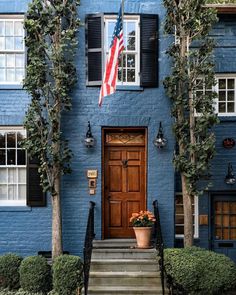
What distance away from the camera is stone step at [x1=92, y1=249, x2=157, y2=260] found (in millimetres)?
11016

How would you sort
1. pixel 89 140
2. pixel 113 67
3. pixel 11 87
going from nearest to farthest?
pixel 113 67
pixel 89 140
pixel 11 87

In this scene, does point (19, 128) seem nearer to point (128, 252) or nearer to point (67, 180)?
point (67, 180)

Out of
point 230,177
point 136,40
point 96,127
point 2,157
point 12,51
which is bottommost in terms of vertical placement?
point 230,177

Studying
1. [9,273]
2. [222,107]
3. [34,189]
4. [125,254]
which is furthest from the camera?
[222,107]

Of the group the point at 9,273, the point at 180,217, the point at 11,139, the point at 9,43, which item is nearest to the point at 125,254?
the point at 180,217

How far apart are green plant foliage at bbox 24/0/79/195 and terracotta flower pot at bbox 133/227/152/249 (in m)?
2.03

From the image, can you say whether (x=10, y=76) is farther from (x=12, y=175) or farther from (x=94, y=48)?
(x=12, y=175)

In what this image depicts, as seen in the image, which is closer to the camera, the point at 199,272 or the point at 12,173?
the point at 199,272

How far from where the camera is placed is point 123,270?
423 inches

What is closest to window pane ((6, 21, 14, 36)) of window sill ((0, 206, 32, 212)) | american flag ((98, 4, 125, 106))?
american flag ((98, 4, 125, 106))

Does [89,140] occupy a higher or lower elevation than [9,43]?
lower

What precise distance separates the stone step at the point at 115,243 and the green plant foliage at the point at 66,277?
1.00 metres

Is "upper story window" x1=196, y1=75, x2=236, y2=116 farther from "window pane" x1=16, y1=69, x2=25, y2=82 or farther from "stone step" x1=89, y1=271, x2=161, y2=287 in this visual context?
"window pane" x1=16, y1=69, x2=25, y2=82

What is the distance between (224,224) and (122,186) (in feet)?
9.43
